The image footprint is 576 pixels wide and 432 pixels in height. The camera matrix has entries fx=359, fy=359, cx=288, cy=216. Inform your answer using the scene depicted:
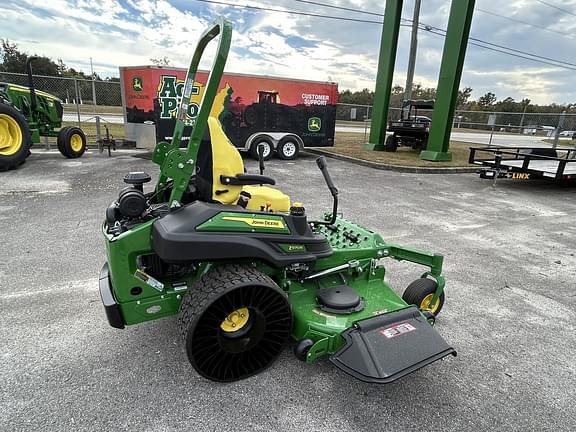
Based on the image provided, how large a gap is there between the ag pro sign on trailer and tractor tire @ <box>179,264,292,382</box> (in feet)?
25.7

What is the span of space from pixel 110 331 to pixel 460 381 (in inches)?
97.8

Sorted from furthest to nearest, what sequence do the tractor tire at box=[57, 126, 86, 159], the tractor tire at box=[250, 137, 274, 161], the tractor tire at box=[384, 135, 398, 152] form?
the tractor tire at box=[384, 135, 398, 152]
the tractor tire at box=[250, 137, 274, 161]
the tractor tire at box=[57, 126, 86, 159]

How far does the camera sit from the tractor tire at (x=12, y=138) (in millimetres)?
7824

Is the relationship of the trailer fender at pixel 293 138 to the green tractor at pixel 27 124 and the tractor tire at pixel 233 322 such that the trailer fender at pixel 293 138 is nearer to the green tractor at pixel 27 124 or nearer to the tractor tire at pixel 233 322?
the green tractor at pixel 27 124

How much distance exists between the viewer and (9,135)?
8047mm

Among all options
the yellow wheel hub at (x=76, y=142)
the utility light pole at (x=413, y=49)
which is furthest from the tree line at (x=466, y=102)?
the yellow wheel hub at (x=76, y=142)

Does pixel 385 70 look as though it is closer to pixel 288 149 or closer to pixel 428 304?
pixel 288 149

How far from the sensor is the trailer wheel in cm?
1162

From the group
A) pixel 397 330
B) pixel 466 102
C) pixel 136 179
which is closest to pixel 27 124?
pixel 136 179

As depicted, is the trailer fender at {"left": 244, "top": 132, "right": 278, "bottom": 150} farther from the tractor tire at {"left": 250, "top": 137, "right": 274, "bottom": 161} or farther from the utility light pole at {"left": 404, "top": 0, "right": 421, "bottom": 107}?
the utility light pole at {"left": 404, "top": 0, "right": 421, "bottom": 107}

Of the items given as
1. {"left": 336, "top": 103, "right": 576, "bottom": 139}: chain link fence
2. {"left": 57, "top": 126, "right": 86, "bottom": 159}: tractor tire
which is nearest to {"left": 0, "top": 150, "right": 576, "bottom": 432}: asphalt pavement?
{"left": 57, "top": 126, "right": 86, "bottom": 159}: tractor tire

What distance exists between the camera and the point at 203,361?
2070mm

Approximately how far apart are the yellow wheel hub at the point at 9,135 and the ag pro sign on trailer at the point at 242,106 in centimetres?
302

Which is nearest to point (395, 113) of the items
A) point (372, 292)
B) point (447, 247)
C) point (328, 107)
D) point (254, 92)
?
point (328, 107)
